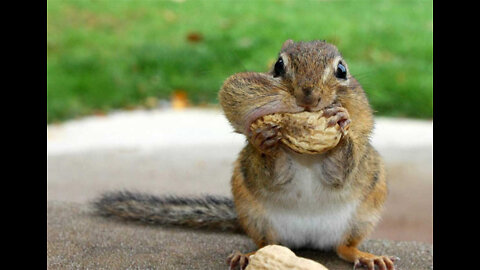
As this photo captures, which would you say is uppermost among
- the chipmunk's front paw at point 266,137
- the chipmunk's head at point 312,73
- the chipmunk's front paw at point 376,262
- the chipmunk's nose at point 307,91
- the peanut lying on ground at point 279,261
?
the chipmunk's head at point 312,73

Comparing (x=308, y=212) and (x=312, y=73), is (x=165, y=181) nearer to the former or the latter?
(x=308, y=212)

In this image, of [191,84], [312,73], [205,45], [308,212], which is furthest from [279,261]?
[205,45]

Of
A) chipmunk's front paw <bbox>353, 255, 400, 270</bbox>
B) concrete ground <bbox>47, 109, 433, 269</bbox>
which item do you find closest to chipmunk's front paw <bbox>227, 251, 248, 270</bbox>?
concrete ground <bbox>47, 109, 433, 269</bbox>

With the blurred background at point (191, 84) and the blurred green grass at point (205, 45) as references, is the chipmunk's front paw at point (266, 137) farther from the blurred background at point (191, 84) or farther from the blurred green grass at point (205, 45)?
the blurred green grass at point (205, 45)

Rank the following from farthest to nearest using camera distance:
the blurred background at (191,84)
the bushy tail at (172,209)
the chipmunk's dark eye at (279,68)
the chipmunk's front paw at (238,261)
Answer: the blurred background at (191,84), the bushy tail at (172,209), the chipmunk's front paw at (238,261), the chipmunk's dark eye at (279,68)

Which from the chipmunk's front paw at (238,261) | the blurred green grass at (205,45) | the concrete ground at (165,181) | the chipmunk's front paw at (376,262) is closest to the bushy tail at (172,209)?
the concrete ground at (165,181)

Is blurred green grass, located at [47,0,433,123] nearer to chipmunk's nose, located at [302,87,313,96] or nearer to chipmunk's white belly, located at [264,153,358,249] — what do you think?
chipmunk's white belly, located at [264,153,358,249]

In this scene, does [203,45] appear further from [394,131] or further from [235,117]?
[235,117]
